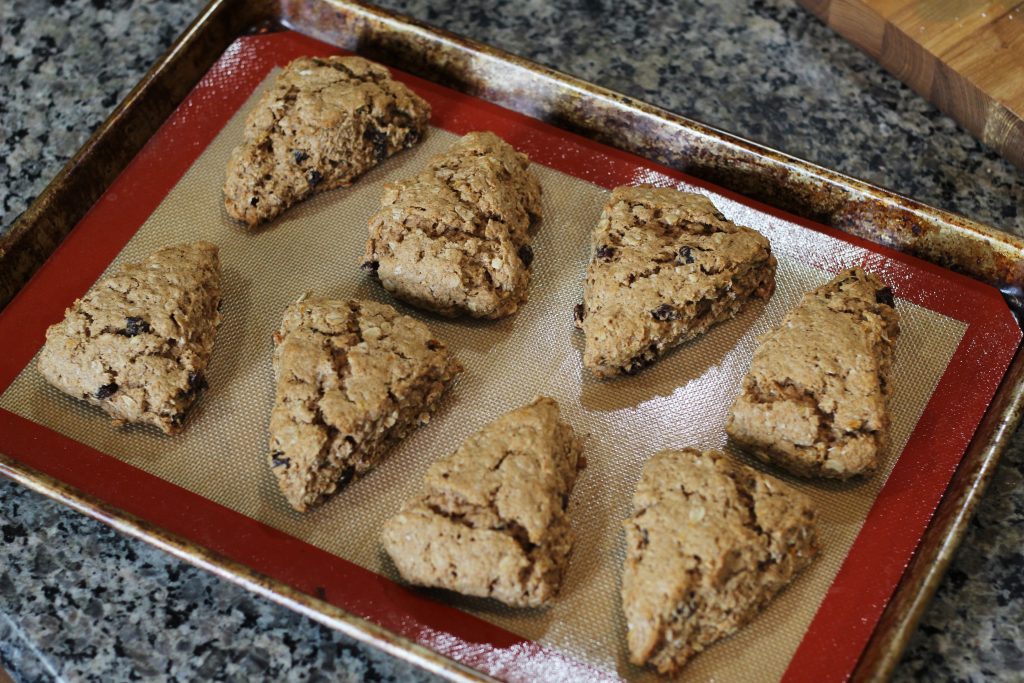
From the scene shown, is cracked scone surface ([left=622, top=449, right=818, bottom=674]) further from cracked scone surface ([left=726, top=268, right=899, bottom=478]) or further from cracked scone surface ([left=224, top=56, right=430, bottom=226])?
cracked scone surface ([left=224, top=56, right=430, bottom=226])

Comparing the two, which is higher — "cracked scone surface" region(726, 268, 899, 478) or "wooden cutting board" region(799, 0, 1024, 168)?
"wooden cutting board" region(799, 0, 1024, 168)

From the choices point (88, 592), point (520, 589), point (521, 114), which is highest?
point (521, 114)

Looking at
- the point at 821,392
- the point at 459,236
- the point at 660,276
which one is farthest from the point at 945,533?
the point at 459,236

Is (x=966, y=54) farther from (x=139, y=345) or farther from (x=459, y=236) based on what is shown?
(x=139, y=345)

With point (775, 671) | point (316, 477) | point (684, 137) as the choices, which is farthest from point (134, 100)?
point (775, 671)

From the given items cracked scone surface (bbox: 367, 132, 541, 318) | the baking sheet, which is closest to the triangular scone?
the baking sheet

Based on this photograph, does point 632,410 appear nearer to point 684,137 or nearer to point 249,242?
point 684,137
